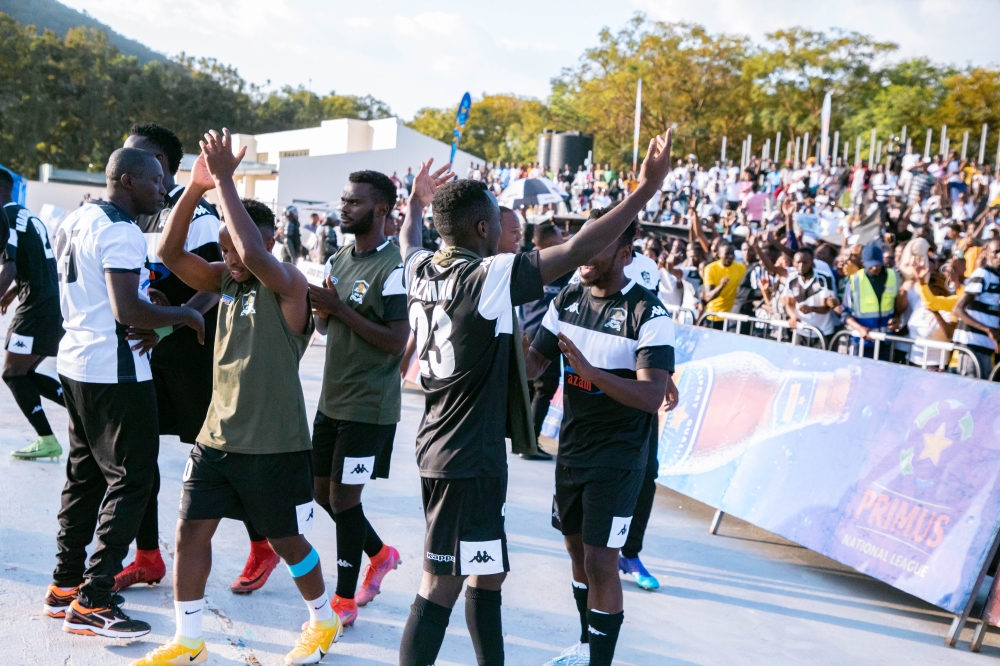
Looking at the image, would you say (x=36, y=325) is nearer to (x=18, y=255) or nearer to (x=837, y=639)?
(x=18, y=255)

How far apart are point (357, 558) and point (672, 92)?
53020mm

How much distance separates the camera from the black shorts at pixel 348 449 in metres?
4.13

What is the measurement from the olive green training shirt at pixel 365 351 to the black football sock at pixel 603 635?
1.39 metres

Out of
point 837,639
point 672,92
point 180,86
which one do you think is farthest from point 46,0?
point 837,639

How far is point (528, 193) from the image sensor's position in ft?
32.2

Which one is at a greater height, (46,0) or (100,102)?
(46,0)

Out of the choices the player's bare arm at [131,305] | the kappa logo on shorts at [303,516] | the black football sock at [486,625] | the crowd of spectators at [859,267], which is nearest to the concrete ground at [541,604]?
the kappa logo on shorts at [303,516]

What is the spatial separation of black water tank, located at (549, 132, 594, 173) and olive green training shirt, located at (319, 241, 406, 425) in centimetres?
2830

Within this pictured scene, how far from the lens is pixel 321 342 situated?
14.8 metres

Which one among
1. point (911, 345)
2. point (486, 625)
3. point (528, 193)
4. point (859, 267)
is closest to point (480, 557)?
point (486, 625)

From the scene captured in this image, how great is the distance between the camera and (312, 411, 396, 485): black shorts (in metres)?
4.13

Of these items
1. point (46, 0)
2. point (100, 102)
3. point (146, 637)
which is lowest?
point (146, 637)

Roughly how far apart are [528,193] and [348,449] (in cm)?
619

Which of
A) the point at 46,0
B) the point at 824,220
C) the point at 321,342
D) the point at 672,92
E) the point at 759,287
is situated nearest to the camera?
the point at 759,287
